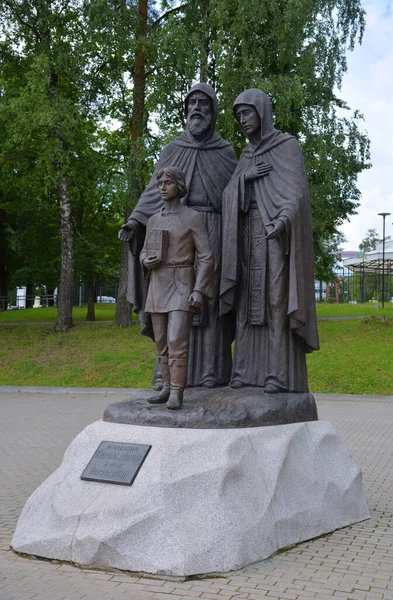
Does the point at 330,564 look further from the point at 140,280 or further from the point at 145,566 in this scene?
the point at 140,280

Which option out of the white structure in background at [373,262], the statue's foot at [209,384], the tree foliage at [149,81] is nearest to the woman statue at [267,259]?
the statue's foot at [209,384]

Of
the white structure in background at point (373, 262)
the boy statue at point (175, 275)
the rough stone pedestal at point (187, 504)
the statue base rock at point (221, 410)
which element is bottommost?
the rough stone pedestal at point (187, 504)

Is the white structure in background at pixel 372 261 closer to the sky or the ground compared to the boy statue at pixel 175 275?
closer to the sky

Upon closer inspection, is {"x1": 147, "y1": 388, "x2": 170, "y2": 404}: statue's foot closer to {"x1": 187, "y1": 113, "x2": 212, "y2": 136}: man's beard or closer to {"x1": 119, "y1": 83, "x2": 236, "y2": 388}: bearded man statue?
{"x1": 119, "y1": 83, "x2": 236, "y2": 388}: bearded man statue

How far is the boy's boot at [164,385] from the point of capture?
6445 millimetres

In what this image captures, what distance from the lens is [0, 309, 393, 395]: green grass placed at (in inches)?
676

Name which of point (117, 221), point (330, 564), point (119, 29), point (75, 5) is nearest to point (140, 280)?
point (330, 564)

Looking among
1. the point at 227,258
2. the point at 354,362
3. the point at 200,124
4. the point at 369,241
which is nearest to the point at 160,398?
the point at 227,258

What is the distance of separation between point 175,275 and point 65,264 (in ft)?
58.9

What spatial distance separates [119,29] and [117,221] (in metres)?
9.77

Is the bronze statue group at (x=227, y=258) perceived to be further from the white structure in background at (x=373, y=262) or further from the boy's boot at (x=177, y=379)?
the white structure in background at (x=373, y=262)

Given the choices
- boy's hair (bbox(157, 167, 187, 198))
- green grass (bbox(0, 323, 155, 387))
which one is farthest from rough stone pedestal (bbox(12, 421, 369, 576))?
green grass (bbox(0, 323, 155, 387))

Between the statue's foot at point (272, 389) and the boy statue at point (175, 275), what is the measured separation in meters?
0.87

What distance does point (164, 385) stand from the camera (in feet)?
21.4
